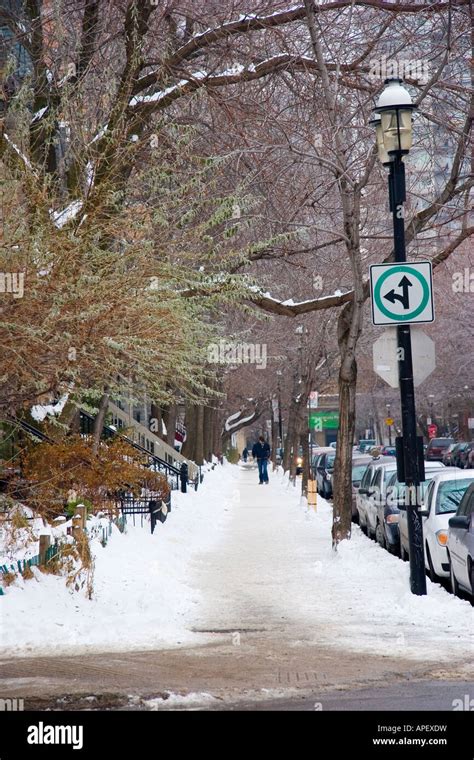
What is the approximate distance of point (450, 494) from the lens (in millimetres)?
15836

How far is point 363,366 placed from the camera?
53.2 meters

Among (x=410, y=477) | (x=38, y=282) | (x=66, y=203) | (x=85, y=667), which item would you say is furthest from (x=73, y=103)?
(x=85, y=667)

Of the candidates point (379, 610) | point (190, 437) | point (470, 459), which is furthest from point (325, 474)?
point (379, 610)

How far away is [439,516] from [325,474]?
23.5 m

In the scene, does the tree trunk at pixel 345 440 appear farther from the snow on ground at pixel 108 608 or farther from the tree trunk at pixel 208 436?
the tree trunk at pixel 208 436

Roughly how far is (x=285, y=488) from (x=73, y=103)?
107ft

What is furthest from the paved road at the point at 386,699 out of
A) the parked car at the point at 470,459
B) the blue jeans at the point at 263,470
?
the parked car at the point at 470,459

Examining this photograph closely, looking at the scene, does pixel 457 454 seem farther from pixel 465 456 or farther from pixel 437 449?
pixel 437 449

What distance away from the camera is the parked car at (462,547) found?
1202cm

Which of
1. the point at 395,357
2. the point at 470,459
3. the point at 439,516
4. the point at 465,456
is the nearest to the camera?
the point at 395,357

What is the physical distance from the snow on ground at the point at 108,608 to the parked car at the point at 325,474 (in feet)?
71.4

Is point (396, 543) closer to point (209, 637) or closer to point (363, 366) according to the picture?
point (209, 637)

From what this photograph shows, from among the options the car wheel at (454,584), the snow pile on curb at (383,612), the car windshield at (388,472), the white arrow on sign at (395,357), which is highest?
the white arrow on sign at (395,357)

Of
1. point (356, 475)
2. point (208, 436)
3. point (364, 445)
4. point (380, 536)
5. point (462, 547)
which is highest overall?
point (364, 445)
